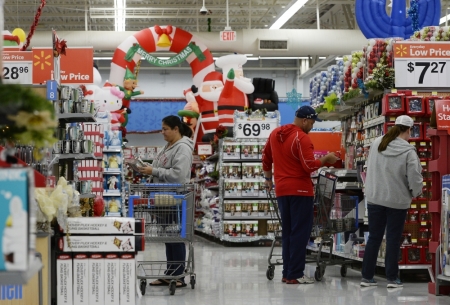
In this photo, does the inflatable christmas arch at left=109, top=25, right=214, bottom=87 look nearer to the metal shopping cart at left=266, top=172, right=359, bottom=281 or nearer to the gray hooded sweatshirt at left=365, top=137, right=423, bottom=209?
the metal shopping cart at left=266, top=172, right=359, bottom=281

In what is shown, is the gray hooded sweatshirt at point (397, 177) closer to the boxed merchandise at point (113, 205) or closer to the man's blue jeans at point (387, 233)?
the man's blue jeans at point (387, 233)

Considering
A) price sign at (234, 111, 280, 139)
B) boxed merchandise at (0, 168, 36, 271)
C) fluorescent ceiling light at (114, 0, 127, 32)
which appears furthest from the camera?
fluorescent ceiling light at (114, 0, 127, 32)

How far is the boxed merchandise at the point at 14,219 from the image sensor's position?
Result: 6.77 ft

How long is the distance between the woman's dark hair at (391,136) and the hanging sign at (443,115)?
0.44 metres

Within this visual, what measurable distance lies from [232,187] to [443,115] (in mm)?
6674

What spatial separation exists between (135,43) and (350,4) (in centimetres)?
609

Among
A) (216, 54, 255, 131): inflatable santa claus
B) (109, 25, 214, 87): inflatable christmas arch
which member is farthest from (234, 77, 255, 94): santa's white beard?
(109, 25, 214, 87): inflatable christmas arch

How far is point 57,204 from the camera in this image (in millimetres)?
4363

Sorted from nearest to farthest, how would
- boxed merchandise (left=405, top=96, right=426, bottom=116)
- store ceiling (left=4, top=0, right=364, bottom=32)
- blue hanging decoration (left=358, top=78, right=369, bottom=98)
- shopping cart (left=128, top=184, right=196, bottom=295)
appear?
shopping cart (left=128, top=184, right=196, bottom=295) → boxed merchandise (left=405, top=96, right=426, bottom=116) → blue hanging decoration (left=358, top=78, right=369, bottom=98) → store ceiling (left=4, top=0, right=364, bottom=32)

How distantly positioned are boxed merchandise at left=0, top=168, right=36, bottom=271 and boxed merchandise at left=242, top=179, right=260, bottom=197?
422 inches

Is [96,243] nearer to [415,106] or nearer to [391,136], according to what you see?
[391,136]

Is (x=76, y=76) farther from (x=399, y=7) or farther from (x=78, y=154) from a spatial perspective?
(x=399, y=7)

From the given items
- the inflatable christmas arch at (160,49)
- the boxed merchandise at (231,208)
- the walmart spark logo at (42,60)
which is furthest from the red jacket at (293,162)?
the inflatable christmas arch at (160,49)

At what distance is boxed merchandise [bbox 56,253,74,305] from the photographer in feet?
14.9
